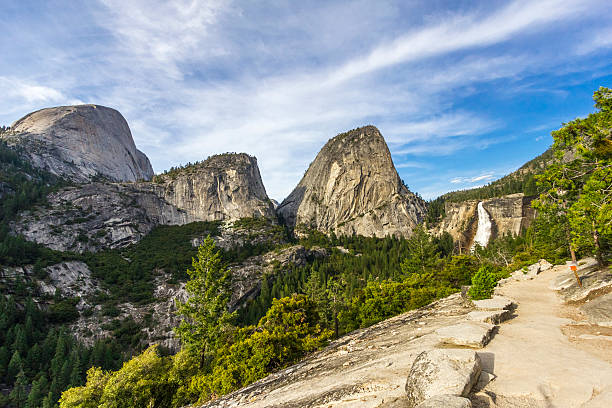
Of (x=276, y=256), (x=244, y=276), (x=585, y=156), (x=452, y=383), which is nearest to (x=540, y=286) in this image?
(x=585, y=156)

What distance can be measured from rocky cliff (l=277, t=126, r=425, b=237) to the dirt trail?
452ft

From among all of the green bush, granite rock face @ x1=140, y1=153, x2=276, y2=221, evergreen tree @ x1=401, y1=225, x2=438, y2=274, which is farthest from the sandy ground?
granite rock face @ x1=140, y1=153, x2=276, y2=221

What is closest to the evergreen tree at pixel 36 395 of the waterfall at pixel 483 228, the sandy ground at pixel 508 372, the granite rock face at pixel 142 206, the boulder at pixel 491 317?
the sandy ground at pixel 508 372

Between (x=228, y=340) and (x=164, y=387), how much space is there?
5413 mm

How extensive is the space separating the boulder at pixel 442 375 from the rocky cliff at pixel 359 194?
469 feet

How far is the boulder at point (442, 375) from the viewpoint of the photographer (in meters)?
5.50

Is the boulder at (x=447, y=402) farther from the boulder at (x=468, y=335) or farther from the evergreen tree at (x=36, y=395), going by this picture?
the evergreen tree at (x=36, y=395)

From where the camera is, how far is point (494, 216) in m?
107

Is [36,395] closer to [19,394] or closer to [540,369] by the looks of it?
[19,394]

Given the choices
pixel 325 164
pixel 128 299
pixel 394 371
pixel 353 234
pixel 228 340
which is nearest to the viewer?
pixel 394 371

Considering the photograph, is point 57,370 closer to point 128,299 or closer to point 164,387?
point 128,299

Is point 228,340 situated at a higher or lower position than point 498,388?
lower

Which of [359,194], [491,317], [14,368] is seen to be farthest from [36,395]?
[359,194]

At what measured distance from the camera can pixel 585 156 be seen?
12.7 meters
